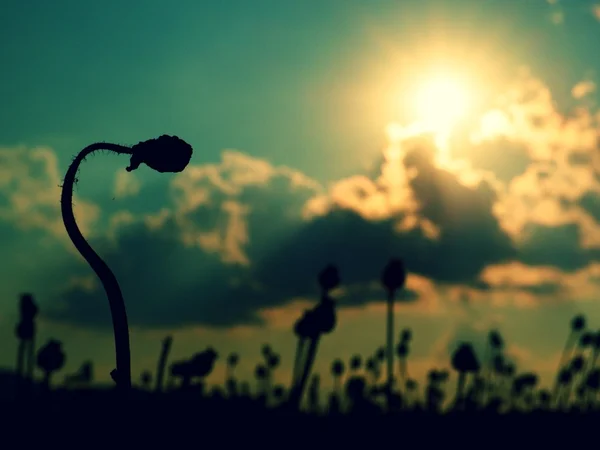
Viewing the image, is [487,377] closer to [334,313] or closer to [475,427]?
[475,427]

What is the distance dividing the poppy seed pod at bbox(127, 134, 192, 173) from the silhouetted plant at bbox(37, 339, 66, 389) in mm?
9720

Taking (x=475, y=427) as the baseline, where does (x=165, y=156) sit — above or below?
above

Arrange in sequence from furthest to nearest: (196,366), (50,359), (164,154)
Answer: (50,359) < (196,366) < (164,154)

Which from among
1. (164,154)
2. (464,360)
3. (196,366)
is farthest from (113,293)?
(464,360)

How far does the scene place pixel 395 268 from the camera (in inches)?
850

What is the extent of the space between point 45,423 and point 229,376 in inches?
868

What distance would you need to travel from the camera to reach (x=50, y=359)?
13633mm

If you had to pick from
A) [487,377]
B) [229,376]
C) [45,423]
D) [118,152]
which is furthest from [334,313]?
[487,377]

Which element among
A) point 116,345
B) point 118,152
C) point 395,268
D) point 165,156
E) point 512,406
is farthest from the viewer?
point 512,406

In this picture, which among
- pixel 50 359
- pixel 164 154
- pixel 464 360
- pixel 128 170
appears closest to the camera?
pixel 164 154

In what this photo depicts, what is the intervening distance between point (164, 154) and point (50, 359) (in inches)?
416

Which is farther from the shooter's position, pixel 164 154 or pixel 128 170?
pixel 128 170

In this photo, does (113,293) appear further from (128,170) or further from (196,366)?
(196,366)

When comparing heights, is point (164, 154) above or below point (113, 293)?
above
